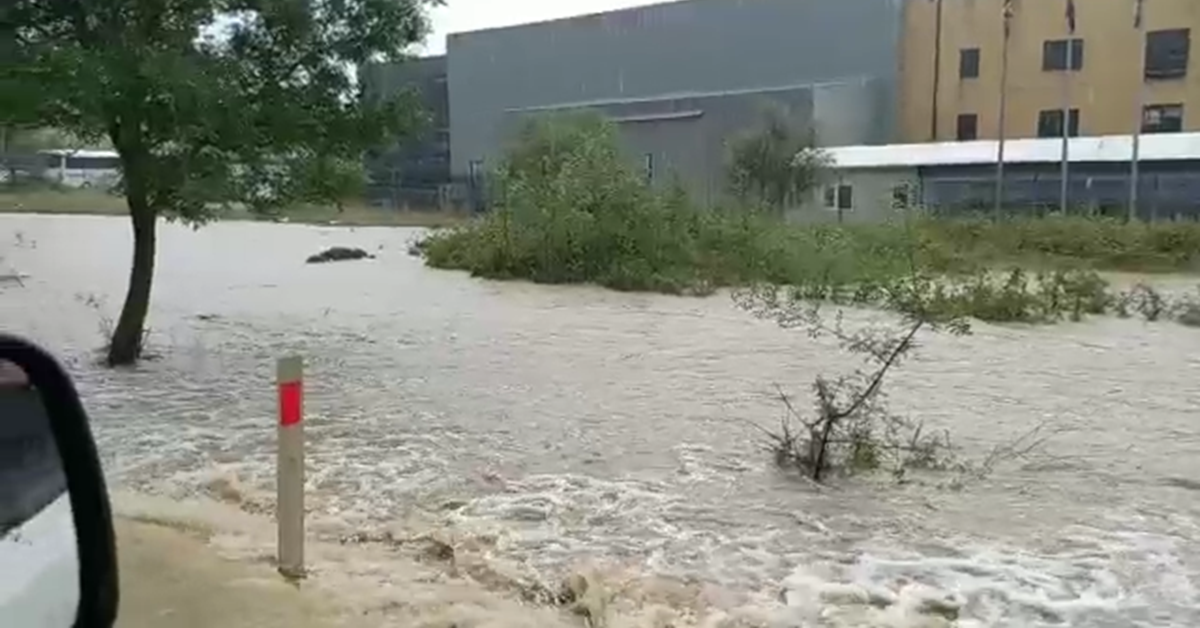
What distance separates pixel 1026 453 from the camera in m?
9.08

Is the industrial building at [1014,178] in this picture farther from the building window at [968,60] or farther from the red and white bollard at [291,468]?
the red and white bollard at [291,468]

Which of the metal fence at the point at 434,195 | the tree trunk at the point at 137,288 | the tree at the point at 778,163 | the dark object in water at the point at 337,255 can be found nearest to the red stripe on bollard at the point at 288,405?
the tree trunk at the point at 137,288

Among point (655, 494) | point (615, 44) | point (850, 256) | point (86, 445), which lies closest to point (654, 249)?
point (850, 256)

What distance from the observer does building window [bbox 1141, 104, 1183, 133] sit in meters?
48.3

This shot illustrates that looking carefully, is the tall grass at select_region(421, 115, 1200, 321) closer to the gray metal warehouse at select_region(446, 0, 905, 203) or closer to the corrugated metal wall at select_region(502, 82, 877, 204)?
the gray metal warehouse at select_region(446, 0, 905, 203)

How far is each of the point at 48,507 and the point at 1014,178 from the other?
45365mm

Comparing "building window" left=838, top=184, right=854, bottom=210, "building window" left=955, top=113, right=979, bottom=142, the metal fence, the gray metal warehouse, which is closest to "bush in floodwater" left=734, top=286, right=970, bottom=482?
"building window" left=838, top=184, right=854, bottom=210

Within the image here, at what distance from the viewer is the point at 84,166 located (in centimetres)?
1323

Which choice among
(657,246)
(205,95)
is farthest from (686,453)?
(657,246)

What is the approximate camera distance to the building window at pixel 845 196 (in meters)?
46.6

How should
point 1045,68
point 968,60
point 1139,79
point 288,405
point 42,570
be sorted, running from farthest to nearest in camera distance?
point 968,60, point 1045,68, point 1139,79, point 288,405, point 42,570

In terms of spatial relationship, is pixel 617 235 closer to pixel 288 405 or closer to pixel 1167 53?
pixel 288 405

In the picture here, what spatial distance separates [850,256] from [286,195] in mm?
9067

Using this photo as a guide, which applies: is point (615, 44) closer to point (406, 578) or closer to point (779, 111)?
point (779, 111)
